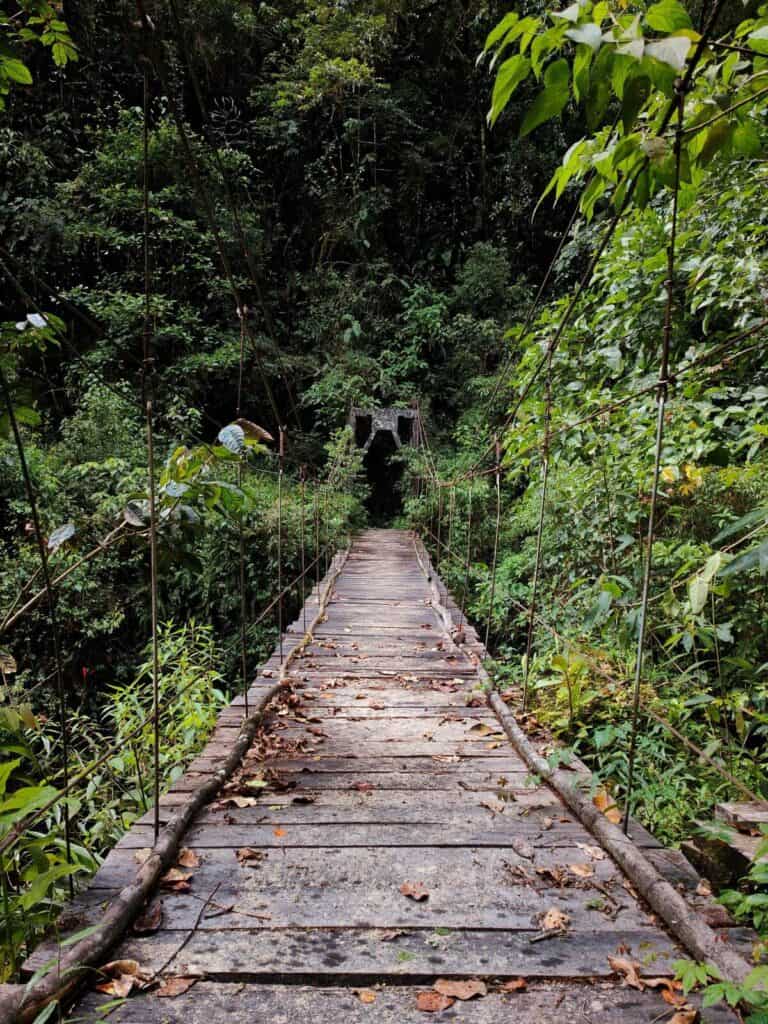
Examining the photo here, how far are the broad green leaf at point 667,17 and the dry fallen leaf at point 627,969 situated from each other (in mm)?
1218

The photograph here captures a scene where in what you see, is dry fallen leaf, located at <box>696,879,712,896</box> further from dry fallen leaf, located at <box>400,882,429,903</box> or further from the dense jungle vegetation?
dry fallen leaf, located at <box>400,882,429,903</box>

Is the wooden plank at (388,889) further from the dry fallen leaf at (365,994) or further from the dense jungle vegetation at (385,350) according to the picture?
the dense jungle vegetation at (385,350)

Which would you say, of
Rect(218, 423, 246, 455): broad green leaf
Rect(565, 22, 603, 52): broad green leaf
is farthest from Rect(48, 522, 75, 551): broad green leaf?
Rect(565, 22, 603, 52): broad green leaf

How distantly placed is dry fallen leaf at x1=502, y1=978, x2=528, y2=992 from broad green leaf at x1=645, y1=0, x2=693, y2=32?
4.05ft

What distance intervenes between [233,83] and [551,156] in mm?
5563

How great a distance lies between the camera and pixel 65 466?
6035 millimetres

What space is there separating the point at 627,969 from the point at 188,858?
2.67 ft

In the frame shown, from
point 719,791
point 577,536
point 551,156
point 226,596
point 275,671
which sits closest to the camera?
point 719,791

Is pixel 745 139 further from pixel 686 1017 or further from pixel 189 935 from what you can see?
pixel 189 935

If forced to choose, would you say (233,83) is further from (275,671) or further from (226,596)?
(275,671)

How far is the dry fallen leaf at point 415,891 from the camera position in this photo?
111 centimetres

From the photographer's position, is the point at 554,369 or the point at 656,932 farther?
the point at 554,369

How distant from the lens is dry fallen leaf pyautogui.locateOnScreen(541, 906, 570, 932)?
1.02 meters

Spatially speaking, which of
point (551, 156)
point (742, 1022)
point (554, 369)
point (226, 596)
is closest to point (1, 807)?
point (742, 1022)
